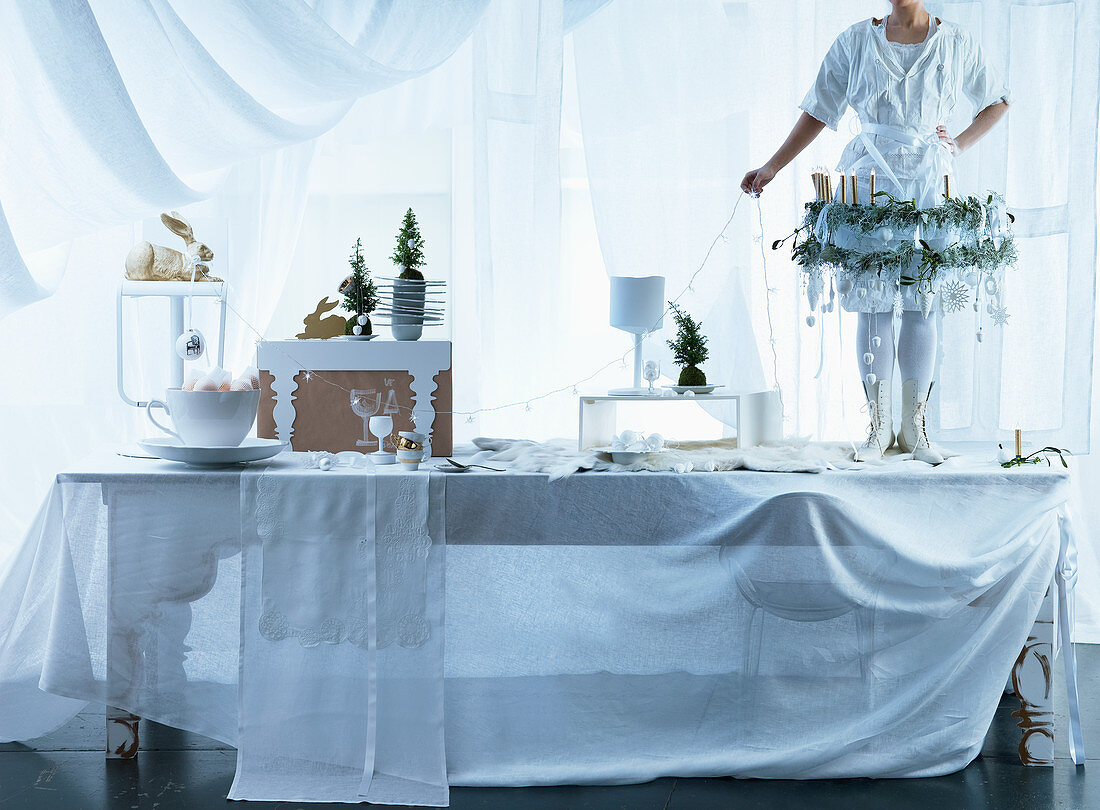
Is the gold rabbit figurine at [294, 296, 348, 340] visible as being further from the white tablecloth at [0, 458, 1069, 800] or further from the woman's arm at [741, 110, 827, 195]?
the woman's arm at [741, 110, 827, 195]

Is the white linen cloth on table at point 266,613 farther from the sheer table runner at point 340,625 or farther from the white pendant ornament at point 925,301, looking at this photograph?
the white pendant ornament at point 925,301

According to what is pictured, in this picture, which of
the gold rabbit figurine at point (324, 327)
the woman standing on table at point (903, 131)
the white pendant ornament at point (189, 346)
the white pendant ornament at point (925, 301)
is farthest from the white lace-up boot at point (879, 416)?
the white pendant ornament at point (189, 346)

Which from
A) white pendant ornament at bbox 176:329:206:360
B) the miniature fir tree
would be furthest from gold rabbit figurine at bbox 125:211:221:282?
the miniature fir tree

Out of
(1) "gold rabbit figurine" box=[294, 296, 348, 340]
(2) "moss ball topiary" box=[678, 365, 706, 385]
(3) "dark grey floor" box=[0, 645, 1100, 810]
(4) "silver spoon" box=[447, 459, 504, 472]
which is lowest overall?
(3) "dark grey floor" box=[0, 645, 1100, 810]

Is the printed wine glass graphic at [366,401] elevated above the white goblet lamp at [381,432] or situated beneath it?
elevated above

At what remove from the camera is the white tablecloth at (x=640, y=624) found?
2.12 meters

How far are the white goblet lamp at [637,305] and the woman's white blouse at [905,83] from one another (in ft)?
1.65

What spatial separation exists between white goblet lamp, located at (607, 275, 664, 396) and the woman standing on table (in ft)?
1.31

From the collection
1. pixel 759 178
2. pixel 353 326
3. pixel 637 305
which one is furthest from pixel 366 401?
pixel 759 178

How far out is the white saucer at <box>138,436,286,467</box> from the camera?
A: 7.08 feet

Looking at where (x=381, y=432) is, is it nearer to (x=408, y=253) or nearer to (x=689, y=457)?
(x=408, y=253)

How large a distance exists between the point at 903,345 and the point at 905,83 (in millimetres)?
562

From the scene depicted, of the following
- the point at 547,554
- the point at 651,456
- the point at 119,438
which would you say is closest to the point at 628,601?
the point at 547,554

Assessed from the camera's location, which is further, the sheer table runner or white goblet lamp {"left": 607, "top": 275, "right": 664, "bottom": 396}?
white goblet lamp {"left": 607, "top": 275, "right": 664, "bottom": 396}
